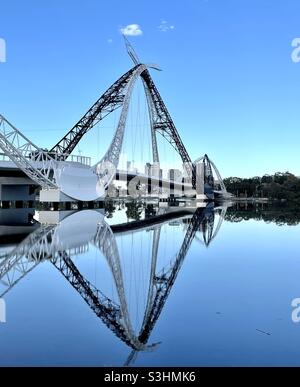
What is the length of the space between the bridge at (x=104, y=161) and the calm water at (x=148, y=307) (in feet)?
95.2

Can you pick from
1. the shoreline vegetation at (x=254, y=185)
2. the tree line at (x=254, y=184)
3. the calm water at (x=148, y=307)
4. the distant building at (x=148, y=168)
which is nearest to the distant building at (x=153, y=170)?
the distant building at (x=148, y=168)

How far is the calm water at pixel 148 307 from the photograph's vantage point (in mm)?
4828

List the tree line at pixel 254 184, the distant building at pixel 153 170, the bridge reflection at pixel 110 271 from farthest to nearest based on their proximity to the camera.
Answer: the tree line at pixel 254 184, the distant building at pixel 153 170, the bridge reflection at pixel 110 271

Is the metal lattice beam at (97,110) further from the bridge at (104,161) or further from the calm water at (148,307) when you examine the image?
the calm water at (148,307)

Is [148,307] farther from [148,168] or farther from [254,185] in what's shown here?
[254,185]

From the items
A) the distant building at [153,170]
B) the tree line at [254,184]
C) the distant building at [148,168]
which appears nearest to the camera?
the distant building at [148,168]

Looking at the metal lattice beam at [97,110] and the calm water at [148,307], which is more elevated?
the metal lattice beam at [97,110]

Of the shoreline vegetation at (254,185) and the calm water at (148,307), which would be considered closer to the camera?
the calm water at (148,307)

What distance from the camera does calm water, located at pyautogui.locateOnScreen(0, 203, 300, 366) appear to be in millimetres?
4828

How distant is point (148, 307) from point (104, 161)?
45.8 meters

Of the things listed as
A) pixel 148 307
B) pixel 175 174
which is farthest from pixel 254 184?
pixel 148 307

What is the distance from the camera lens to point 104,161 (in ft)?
171

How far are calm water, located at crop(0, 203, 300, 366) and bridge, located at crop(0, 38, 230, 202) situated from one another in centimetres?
2902

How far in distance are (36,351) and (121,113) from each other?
170 ft
